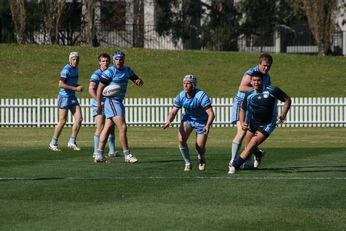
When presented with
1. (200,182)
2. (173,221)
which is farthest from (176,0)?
(173,221)

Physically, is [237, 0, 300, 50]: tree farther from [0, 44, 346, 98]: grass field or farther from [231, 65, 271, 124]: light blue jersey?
[231, 65, 271, 124]: light blue jersey

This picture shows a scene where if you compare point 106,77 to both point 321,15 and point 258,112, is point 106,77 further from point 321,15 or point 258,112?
point 321,15

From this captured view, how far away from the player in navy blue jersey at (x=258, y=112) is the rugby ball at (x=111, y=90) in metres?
2.88

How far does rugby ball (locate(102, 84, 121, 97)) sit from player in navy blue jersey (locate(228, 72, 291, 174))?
2.88 meters

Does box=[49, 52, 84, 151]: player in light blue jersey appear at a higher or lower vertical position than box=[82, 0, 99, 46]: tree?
lower

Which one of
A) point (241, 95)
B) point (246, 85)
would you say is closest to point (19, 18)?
point (241, 95)

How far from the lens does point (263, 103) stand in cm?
1584

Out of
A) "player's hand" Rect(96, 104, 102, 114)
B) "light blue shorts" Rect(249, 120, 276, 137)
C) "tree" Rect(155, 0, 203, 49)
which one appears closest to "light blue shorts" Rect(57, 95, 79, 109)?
"player's hand" Rect(96, 104, 102, 114)

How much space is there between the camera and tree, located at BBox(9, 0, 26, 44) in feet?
174

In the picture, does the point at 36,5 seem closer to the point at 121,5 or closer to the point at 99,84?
the point at 121,5

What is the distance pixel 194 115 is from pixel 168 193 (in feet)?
10.6

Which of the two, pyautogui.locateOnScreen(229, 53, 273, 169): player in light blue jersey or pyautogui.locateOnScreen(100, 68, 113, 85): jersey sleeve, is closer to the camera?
pyautogui.locateOnScreen(229, 53, 273, 169): player in light blue jersey

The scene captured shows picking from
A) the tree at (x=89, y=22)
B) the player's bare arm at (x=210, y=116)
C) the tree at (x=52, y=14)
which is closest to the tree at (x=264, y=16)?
the tree at (x=89, y=22)

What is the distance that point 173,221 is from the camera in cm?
1089
